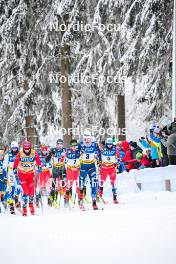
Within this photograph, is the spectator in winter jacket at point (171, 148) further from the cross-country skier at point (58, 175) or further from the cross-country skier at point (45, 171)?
the cross-country skier at point (45, 171)

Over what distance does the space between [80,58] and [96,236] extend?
16.2 meters

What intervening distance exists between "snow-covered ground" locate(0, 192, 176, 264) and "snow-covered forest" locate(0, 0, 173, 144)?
1023 centimetres

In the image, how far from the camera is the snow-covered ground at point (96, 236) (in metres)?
9.31

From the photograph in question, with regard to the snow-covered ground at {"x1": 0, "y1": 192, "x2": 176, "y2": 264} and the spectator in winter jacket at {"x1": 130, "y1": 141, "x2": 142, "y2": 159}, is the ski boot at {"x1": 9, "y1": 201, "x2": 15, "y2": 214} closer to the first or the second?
the snow-covered ground at {"x1": 0, "y1": 192, "x2": 176, "y2": 264}

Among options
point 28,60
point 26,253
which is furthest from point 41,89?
point 26,253

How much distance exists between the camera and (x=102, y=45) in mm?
25281

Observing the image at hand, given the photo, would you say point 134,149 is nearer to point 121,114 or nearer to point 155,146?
point 155,146

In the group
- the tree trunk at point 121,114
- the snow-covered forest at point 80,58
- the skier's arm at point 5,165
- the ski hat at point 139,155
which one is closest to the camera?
the skier's arm at point 5,165

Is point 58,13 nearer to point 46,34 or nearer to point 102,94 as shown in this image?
point 46,34

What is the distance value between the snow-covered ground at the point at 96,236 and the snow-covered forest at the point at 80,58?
10.2 meters

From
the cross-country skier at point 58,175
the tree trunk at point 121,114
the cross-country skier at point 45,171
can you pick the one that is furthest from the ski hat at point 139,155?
the tree trunk at point 121,114

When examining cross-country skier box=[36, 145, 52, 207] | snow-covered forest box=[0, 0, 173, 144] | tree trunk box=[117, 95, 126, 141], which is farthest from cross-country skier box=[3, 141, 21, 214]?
tree trunk box=[117, 95, 126, 141]

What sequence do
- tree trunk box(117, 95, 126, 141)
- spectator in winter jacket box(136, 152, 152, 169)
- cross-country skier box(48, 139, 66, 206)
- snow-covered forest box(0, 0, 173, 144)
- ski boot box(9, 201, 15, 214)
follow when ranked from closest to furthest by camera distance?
ski boot box(9, 201, 15, 214)
cross-country skier box(48, 139, 66, 206)
spectator in winter jacket box(136, 152, 152, 169)
snow-covered forest box(0, 0, 173, 144)
tree trunk box(117, 95, 126, 141)

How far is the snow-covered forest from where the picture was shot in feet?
78.2
